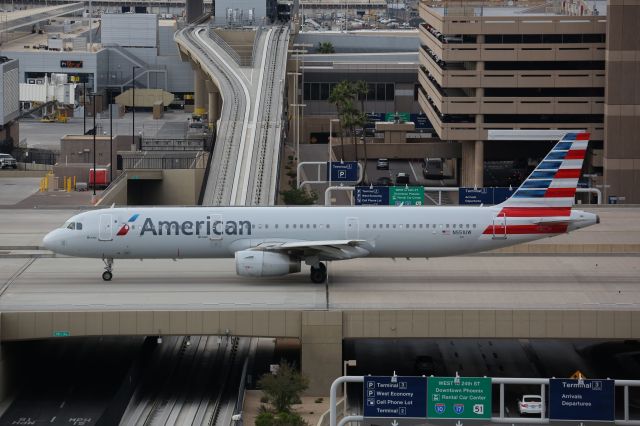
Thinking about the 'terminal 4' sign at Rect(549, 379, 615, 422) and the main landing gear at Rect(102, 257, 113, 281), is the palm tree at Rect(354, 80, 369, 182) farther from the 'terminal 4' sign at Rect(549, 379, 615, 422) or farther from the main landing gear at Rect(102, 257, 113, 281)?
the 'terminal 4' sign at Rect(549, 379, 615, 422)

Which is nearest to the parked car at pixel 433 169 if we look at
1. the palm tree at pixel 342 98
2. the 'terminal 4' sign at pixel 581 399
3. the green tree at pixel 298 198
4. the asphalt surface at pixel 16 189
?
the palm tree at pixel 342 98

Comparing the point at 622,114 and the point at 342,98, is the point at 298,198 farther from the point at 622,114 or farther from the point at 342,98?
the point at 342,98

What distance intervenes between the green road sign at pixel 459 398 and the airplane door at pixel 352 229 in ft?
78.9

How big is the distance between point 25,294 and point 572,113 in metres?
76.8

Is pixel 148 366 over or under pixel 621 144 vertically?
under

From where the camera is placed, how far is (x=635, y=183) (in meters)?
132

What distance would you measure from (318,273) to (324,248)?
201 centimetres

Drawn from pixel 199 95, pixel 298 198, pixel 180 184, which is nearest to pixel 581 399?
pixel 298 198

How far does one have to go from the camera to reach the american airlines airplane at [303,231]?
247 ft

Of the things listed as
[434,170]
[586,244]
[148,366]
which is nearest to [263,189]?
[586,244]

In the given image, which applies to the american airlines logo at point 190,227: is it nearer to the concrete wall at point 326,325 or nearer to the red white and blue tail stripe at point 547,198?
the concrete wall at point 326,325

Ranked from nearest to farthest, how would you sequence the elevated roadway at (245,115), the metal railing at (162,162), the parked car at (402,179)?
the elevated roadway at (245,115) < the metal railing at (162,162) < the parked car at (402,179)

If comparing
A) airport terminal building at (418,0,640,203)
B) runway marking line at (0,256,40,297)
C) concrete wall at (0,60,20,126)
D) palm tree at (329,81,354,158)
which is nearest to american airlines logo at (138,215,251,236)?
runway marking line at (0,256,40,297)

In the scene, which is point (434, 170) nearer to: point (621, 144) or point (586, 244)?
point (621, 144)
